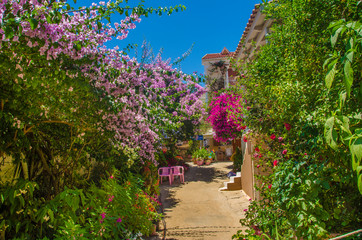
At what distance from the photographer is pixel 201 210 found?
27.6ft

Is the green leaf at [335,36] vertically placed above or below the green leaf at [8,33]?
below

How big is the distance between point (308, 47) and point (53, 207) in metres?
3.36

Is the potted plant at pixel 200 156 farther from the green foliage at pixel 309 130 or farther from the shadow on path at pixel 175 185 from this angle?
the green foliage at pixel 309 130

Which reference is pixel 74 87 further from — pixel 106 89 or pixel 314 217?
pixel 314 217

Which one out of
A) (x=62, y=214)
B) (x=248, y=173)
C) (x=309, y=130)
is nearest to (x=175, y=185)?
(x=248, y=173)

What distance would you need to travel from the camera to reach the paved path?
20.5 ft

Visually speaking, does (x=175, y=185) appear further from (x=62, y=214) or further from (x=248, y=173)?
(x=62, y=214)

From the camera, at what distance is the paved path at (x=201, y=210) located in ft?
20.5

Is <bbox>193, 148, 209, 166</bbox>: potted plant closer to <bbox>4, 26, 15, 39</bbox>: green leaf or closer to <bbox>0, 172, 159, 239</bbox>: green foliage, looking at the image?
<bbox>0, 172, 159, 239</bbox>: green foliage

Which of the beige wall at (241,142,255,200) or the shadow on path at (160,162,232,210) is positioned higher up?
the beige wall at (241,142,255,200)

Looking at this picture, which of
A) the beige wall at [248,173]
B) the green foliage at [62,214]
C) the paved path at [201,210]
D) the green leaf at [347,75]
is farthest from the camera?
the beige wall at [248,173]

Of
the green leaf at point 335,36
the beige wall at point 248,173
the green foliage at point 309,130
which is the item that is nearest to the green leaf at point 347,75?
the green leaf at point 335,36

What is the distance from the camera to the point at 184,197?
10641 millimetres

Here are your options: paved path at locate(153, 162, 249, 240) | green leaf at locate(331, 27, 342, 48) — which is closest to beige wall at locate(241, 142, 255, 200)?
paved path at locate(153, 162, 249, 240)
